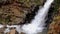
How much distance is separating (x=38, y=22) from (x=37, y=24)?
219 mm

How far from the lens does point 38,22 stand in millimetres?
15125

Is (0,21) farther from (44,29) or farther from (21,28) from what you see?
(44,29)

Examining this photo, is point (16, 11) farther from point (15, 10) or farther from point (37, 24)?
point (37, 24)

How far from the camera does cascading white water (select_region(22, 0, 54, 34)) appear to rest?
14.4 meters

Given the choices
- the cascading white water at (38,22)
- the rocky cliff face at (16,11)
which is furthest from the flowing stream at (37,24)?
the rocky cliff face at (16,11)

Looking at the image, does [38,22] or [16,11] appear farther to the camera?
[16,11]

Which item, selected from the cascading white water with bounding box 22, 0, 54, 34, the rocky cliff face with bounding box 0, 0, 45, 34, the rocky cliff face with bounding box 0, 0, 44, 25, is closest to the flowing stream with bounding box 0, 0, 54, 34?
the cascading white water with bounding box 22, 0, 54, 34

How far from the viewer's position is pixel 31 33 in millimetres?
14047

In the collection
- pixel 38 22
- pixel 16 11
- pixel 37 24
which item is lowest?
pixel 37 24

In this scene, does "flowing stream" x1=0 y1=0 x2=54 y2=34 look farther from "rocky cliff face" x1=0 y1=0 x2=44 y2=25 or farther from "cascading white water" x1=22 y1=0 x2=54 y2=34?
"rocky cliff face" x1=0 y1=0 x2=44 y2=25

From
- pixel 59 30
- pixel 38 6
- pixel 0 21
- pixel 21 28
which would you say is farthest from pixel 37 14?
pixel 59 30

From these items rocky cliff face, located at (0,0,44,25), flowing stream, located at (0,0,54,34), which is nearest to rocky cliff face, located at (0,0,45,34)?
rocky cliff face, located at (0,0,44,25)

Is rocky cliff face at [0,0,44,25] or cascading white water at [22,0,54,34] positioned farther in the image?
rocky cliff face at [0,0,44,25]

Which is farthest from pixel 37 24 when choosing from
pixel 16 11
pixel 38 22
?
pixel 16 11
